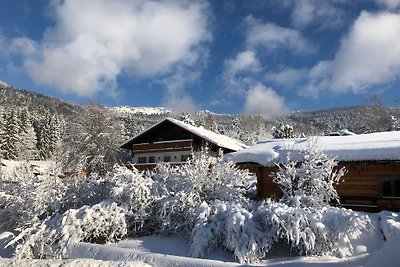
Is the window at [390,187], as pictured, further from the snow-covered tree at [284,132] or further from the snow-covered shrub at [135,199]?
the snow-covered tree at [284,132]

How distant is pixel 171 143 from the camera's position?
3419cm

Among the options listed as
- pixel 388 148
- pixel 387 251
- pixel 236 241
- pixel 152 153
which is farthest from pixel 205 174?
pixel 152 153

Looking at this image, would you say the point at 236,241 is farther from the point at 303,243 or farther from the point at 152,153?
the point at 152,153

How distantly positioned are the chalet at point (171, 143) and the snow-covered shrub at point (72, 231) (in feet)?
59.0

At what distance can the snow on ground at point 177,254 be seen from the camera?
421 inches

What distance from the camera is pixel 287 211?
464 inches

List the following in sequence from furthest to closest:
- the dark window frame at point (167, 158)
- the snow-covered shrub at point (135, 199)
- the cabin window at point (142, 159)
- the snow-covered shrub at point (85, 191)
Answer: the cabin window at point (142, 159) → the dark window frame at point (167, 158) → the snow-covered shrub at point (85, 191) → the snow-covered shrub at point (135, 199)

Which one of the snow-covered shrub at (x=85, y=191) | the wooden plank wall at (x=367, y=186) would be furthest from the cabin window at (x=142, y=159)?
the wooden plank wall at (x=367, y=186)

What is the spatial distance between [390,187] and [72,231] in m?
12.5

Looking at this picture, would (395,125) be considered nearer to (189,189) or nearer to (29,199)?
(189,189)

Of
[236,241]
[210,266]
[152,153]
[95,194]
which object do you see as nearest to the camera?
[210,266]

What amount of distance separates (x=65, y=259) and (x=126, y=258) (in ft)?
7.34

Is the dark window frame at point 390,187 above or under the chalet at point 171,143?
under

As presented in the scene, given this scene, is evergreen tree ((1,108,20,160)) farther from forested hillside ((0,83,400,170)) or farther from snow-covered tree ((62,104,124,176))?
snow-covered tree ((62,104,124,176))
